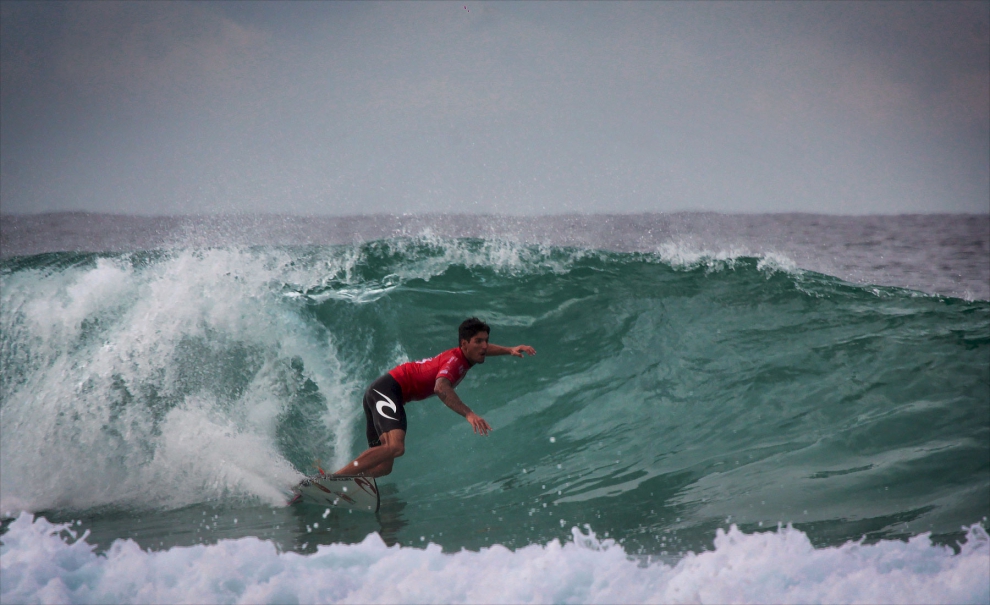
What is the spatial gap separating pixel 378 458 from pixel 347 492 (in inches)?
9.9

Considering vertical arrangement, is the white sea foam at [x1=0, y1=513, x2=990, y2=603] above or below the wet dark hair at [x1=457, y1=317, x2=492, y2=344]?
below

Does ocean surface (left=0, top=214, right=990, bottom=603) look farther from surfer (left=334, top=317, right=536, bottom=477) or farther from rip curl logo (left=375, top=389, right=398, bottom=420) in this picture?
rip curl logo (left=375, top=389, right=398, bottom=420)

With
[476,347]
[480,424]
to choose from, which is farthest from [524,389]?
[480,424]

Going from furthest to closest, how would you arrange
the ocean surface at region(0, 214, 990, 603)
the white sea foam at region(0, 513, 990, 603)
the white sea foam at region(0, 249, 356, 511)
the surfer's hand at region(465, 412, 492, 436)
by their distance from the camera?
the white sea foam at region(0, 249, 356, 511) → the surfer's hand at region(465, 412, 492, 436) → the ocean surface at region(0, 214, 990, 603) → the white sea foam at region(0, 513, 990, 603)

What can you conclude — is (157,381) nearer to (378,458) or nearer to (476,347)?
(378,458)

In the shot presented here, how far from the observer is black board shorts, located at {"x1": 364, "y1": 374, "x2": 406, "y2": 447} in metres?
3.34

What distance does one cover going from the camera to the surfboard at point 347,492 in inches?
128

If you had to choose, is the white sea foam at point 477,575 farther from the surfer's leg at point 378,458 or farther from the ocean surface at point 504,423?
the surfer's leg at point 378,458

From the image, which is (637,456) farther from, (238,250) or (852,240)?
(852,240)

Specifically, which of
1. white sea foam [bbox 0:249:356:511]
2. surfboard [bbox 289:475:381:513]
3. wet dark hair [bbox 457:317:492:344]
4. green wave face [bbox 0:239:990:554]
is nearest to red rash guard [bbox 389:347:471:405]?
wet dark hair [bbox 457:317:492:344]

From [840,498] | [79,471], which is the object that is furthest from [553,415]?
[79,471]

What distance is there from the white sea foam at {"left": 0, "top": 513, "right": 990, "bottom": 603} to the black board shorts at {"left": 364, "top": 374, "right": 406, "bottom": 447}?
2.88 feet

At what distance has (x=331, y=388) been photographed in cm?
476

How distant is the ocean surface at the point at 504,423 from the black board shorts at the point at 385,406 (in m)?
0.47
